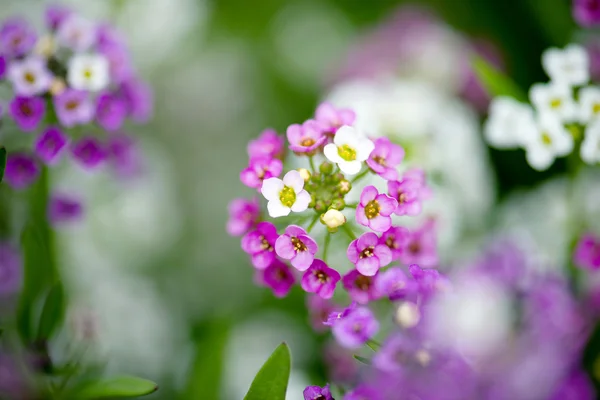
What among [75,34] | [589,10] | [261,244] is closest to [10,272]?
[75,34]

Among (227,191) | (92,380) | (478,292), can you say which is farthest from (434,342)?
(227,191)

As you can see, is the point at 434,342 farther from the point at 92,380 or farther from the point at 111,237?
the point at 111,237

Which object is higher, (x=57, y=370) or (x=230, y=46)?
(x=230, y=46)

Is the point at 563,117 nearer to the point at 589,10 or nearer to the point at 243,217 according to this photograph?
the point at 589,10

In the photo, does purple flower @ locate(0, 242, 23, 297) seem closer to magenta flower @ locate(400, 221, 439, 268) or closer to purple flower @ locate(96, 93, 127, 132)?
purple flower @ locate(96, 93, 127, 132)

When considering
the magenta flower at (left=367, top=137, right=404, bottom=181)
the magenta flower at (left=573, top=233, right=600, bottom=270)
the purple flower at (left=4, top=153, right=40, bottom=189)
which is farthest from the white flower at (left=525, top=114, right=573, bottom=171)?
the purple flower at (left=4, top=153, right=40, bottom=189)

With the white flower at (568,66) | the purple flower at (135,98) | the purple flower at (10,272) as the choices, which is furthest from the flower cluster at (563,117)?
the purple flower at (10,272)

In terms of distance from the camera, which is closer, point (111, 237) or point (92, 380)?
point (92, 380)

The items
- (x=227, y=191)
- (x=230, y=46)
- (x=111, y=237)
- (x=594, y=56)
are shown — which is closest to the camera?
(x=594, y=56)
